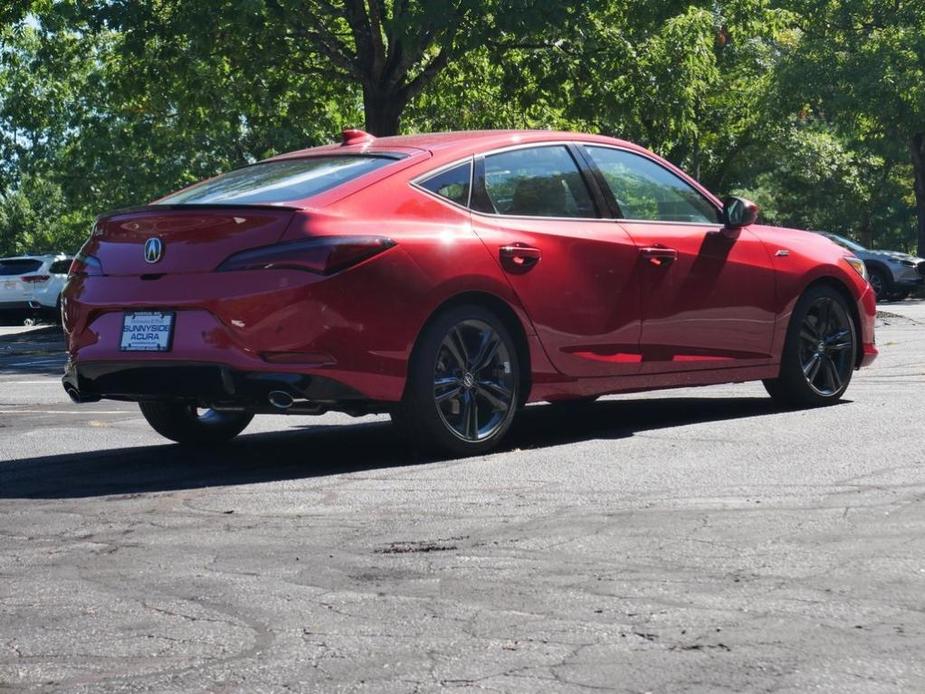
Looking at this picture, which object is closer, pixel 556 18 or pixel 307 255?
pixel 307 255

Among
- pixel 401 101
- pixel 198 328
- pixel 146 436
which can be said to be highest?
pixel 401 101

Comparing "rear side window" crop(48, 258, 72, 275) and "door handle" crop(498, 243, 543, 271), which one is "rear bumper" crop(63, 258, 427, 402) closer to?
"door handle" crop(498, 243, 543, 271)

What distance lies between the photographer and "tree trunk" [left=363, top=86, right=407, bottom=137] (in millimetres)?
25281

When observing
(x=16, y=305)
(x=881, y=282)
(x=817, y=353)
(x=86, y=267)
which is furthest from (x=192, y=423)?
(x=881, y=282)

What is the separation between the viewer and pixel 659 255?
8430 millimetres

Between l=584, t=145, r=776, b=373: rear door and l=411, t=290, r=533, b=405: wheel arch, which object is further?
l=584, t=145, r=776, b=373: rear door

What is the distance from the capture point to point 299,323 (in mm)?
6949

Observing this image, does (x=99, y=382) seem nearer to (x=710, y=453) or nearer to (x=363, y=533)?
(x=363, y=533)

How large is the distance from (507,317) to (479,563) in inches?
→ 108

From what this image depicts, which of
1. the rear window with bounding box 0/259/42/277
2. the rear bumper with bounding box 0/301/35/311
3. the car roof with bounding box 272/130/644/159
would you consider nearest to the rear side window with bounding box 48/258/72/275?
the rear window with bounding box 0/259/42/277

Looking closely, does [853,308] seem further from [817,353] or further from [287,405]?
[287,405]

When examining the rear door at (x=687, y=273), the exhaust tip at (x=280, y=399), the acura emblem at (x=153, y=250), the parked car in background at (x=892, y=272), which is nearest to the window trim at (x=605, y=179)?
the rear door at (x=687, y=273)

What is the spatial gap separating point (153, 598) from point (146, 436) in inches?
176

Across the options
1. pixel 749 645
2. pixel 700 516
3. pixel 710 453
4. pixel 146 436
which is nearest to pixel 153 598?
pixel 749 645
